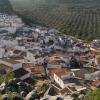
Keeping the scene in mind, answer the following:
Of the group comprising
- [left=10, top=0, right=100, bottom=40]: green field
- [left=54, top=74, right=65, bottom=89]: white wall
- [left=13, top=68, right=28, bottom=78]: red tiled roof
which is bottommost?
[left=10, top=0, right=100, bottom=40]: green field

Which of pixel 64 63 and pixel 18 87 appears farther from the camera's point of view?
pixel 64 63

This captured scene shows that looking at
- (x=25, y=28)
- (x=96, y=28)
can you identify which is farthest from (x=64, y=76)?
(x=96, y=28)

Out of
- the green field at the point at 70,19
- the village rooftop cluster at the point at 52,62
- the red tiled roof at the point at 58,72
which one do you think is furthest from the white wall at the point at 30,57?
the green field at the point at 70,19

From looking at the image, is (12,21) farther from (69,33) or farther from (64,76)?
(64,76)

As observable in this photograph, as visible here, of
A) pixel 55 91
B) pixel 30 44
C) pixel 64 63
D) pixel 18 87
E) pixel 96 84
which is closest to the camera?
pixel 18 87

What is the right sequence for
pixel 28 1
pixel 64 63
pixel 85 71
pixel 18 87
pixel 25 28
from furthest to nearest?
pixel 28 1
pixel 25 28
pixel 64 63
pixel 85 71
pixel 18 87

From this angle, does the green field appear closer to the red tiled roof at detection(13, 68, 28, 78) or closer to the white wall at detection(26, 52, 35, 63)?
the white wall at detection(26, 52, 35, 63)

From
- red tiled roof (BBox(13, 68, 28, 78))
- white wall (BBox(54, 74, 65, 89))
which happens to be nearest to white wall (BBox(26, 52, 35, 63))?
red tiled roof (BBox(13, 68, 28, 78))

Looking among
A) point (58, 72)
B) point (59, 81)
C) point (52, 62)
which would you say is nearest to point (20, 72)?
point (58, 72)
